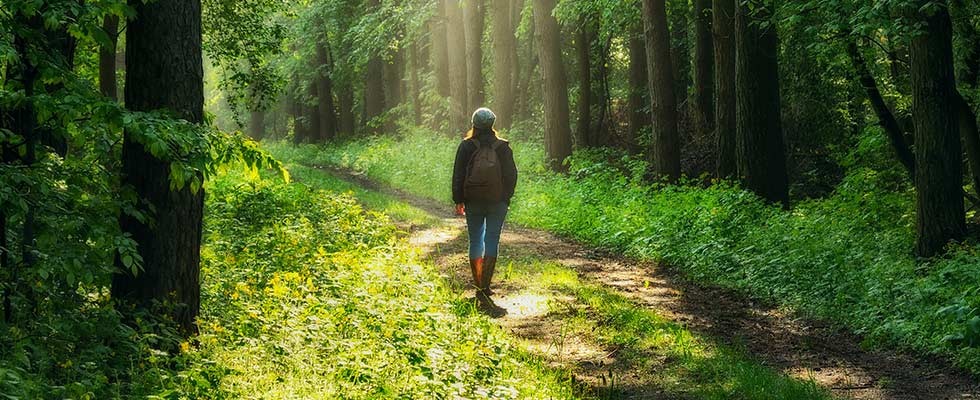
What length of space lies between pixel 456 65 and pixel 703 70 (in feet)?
41.0

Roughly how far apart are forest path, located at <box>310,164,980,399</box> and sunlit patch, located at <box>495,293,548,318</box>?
0.03 feet

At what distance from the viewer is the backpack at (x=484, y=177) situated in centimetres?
964

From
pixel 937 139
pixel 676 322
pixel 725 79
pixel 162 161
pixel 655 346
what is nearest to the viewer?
pixel 162 161

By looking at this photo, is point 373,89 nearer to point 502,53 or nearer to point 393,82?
point 393,82

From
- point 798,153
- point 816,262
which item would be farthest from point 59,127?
point 798,153

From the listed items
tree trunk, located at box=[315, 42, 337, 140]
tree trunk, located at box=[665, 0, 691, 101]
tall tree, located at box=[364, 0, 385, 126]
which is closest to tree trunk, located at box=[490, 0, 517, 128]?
tree trunk, located at box=[665, 0, 691, 101]

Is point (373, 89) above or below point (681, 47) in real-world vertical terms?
above

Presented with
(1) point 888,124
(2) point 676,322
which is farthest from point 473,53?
(2) point 676,322

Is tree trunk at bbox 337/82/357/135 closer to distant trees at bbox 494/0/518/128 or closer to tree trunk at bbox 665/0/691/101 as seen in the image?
distant trees at bbox 494/0/518/128

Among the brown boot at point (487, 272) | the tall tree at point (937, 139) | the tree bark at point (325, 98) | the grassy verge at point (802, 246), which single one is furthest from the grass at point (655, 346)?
the tree bark at point (325, 98)

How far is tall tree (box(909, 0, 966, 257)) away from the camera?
10258mm

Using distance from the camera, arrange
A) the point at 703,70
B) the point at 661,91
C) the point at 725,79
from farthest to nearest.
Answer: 1. the point at 703,70
2. the point at 661,91
3. the point at 725,79

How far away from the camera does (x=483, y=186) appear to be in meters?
9.66

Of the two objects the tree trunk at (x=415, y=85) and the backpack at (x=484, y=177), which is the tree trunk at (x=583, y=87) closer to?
the backpack at (x=484, y=177)
